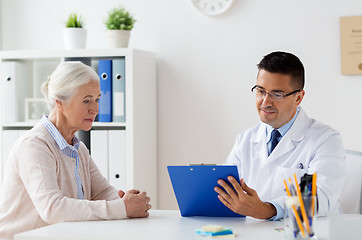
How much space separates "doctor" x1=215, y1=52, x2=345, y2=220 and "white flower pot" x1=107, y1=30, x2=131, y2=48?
1195 mm

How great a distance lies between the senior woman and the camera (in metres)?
1.95

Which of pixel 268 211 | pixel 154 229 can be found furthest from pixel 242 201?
pixel 154 229

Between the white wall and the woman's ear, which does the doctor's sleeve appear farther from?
the white wall

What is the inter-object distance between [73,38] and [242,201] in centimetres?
190

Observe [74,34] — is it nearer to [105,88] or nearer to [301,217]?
[105,88]

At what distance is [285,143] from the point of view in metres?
2.29

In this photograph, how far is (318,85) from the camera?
3275 mm

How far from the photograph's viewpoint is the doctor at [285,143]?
212cm

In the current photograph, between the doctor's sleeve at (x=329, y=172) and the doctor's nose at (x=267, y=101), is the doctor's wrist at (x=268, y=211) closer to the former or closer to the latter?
the doctor's sleeve at (x=329, y=172)

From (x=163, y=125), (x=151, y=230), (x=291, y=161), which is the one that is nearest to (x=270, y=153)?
(x=291, y=161)

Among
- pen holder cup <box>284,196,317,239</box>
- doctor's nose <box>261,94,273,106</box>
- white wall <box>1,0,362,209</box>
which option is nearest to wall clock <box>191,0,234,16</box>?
white wall <box>1,0,362,209</box>

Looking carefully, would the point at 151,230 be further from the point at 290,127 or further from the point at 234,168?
the point at 290,127

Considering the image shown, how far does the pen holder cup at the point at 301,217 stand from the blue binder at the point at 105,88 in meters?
1.90

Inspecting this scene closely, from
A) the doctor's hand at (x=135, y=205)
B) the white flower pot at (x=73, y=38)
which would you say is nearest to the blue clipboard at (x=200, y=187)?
the doctor's hand at (x=135, y=205)
